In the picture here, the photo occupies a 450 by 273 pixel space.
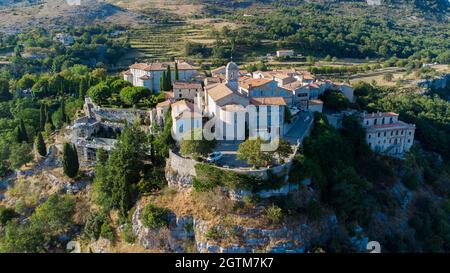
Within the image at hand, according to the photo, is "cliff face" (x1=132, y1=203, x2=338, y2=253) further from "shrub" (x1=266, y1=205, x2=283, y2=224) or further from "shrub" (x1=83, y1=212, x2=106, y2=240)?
"shrub" (x1=83, y1=212, x2=106, y2=240)

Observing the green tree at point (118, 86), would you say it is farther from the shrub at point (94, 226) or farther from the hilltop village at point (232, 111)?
the shrub at point (94, 226)

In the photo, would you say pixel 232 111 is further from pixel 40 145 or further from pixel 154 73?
pixel 40 145

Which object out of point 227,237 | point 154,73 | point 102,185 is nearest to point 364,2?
point 154,73

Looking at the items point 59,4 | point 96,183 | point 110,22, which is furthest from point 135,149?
point 59,4

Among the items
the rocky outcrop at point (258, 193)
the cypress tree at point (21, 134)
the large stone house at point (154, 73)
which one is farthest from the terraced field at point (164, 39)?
the rocky outcrop at point (258, 193)

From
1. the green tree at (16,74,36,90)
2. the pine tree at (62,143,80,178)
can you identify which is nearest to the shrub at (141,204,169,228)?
the pine tree at (62,143,80,178)

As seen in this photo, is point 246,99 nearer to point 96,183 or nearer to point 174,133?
point 174,133
